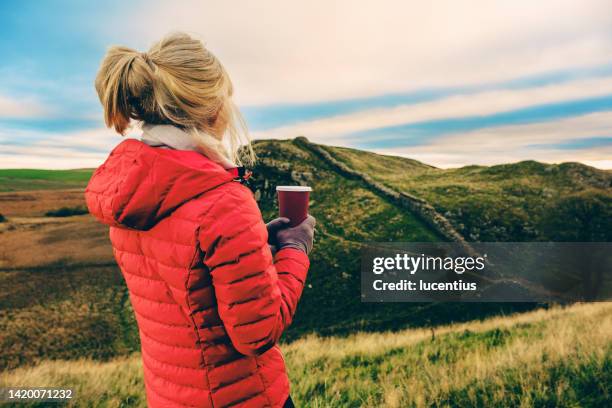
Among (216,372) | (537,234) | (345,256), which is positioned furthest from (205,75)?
(537,234)

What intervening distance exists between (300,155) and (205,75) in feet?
111

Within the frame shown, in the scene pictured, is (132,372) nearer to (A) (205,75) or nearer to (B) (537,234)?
(A) (205,75)

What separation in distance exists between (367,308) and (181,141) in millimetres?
18972

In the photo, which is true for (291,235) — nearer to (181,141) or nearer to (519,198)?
(181,141)

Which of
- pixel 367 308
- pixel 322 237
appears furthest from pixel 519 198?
pixel 367 308

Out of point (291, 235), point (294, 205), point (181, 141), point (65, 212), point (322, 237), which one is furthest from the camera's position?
point (65, 212)

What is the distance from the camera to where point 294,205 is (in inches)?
94.9

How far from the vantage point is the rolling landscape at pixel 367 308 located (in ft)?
14.8

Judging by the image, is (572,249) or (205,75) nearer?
(205,75)

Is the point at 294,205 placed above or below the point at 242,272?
above

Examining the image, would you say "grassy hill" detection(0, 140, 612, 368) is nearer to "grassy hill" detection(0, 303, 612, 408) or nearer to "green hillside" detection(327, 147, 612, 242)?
"green hillside" detection(327, 147, 612, 242)

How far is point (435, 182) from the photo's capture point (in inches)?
1342

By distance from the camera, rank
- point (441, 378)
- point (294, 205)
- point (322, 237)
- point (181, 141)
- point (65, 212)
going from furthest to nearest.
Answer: point (65, 212), point (322, 237), point (441, 378), point (294, 205), point (181, 141)

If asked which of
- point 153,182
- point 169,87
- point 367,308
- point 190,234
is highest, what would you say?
point 169,87
